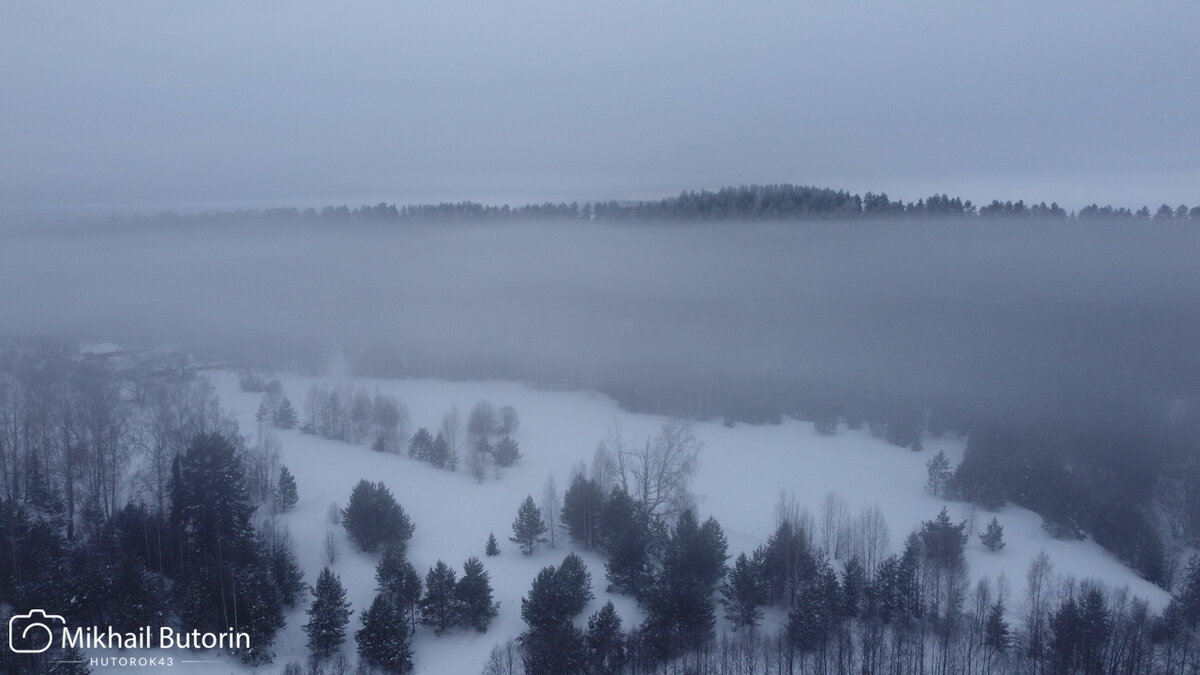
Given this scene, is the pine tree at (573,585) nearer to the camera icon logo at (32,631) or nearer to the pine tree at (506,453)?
the pine tree at (506,453)

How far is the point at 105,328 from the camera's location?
29609 millimetres

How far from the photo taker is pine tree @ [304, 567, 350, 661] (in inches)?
438

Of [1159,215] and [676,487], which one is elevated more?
[1159,215]

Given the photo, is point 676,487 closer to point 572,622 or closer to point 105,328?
point 572,622

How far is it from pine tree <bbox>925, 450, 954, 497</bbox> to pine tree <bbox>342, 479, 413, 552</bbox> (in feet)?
44.9

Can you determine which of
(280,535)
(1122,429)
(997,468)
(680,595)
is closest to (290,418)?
(280,535)

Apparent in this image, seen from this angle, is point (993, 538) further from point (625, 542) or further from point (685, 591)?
point (625, 542)

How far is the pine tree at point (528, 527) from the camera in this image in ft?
46.0

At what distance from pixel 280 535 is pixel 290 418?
8155 millimetres

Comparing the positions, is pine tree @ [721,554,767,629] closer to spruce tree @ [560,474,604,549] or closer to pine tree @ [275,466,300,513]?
spruce tree @ [560,474,604,549]

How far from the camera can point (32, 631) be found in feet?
32.6

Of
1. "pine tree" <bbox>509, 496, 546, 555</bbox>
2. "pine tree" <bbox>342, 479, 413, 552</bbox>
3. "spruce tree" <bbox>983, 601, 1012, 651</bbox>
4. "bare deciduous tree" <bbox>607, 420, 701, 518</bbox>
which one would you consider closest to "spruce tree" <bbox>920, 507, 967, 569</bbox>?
"spruce tree" <bbox>983, 601, 1012, 651</bbox>

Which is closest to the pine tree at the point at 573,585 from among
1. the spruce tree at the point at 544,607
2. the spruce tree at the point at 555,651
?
the spruce tree at the point at 544,607

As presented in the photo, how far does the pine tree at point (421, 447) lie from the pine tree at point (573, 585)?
737 cm
